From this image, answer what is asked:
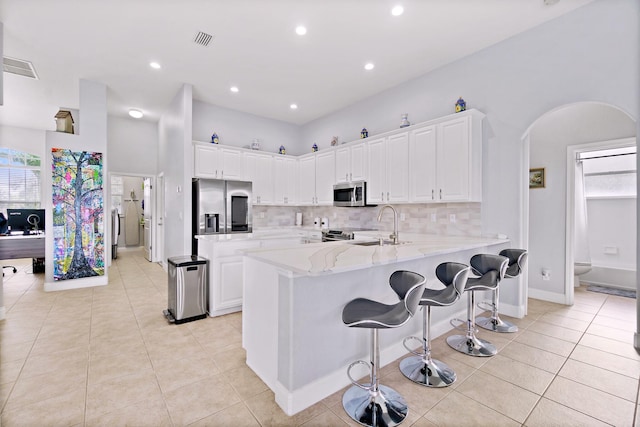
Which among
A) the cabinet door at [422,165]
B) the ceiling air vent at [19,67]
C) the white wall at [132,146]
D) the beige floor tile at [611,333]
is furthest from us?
the white wall at [132,146]

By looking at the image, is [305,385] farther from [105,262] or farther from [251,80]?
[105,262]

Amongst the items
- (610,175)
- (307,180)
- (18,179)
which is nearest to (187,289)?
(307,180)

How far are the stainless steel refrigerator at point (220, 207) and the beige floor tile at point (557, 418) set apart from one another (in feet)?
14.1

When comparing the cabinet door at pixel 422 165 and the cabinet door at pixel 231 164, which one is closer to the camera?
the cabinet door at pixel 422 165

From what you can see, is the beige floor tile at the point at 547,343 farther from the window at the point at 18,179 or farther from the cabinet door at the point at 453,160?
the window at the point at 18,179

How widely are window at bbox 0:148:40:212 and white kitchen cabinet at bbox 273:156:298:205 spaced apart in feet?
22.1

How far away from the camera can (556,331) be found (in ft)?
9.64

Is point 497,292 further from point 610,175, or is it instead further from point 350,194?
point 610,175

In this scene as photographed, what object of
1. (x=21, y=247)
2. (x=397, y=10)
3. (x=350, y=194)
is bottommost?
(x=21, y=247)

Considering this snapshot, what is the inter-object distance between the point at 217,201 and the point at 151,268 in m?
2.77

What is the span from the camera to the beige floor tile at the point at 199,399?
1.73 metres

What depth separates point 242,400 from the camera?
1875mm

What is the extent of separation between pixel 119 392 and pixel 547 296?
4945 millimetres

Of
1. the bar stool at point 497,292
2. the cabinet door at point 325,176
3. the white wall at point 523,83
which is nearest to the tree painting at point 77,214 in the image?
the cabinet door at point 325,176
